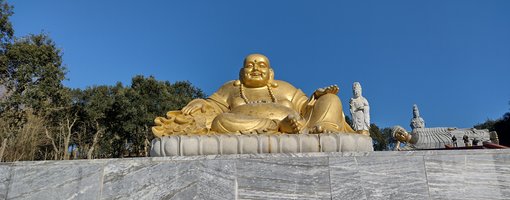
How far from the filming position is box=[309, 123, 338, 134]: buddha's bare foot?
4.18 meters

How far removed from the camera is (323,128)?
4.38 m

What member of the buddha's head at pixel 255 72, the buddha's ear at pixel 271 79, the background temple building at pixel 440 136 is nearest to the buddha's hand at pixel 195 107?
the buddha's head at pixel 255 72

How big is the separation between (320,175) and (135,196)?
5.25ft

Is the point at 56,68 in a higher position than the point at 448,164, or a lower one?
higher

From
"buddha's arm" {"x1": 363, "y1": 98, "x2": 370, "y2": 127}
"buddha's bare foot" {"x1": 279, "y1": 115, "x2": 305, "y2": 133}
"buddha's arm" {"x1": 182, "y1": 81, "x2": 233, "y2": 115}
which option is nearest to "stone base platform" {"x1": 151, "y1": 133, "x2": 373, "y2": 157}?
"buddha's bare foot" {"x1": 279, "y1": 115, "x2": 305, "y2": 133}

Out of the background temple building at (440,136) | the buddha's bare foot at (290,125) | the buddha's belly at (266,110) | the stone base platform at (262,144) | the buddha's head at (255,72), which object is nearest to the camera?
the stone base platform at (262,144)

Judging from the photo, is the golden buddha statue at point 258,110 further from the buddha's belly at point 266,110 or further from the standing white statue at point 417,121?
the standing white statue at point 417,121

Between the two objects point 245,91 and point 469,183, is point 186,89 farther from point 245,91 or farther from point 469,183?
point 469,183

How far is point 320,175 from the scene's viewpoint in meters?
3.38

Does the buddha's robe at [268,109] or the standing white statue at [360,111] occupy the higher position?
the standing white statue at [360,111]

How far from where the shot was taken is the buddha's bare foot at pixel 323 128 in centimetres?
418

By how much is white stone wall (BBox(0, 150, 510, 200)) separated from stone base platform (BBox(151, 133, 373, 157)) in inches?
14.7

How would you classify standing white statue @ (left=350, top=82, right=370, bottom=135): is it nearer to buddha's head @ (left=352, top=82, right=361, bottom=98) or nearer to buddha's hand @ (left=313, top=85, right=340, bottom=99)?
buddha's head @ (left=352, top=82, right=361, bottom=98)

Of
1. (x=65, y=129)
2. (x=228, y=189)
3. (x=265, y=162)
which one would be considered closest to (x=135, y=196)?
(x=228, y=189)
